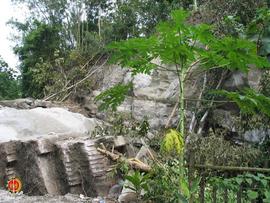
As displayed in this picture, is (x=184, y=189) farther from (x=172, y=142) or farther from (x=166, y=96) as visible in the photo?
(x=166, y=96)

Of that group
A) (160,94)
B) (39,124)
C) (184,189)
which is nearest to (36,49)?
(160,94)

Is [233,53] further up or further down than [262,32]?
further down

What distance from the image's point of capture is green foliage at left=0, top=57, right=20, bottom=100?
627 inches

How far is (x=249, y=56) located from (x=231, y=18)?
5.29 meters

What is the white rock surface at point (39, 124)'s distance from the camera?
23.2 feet

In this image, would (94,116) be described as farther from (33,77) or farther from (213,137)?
(213,137)

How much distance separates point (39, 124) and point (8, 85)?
30.8ft

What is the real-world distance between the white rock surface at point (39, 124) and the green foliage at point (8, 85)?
318 inches

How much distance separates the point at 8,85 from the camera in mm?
16250

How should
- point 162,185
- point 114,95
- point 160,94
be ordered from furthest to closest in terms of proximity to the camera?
point 160,94, point 162,185, point 114,95

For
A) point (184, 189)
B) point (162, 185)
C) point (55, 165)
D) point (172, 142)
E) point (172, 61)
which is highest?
point (172, 61)

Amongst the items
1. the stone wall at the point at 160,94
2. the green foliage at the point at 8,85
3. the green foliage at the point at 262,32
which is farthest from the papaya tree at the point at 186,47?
the green foliage at the point at 8,85

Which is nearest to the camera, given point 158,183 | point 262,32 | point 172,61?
point 172,61

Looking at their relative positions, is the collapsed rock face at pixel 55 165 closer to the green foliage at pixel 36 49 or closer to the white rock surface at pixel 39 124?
the white rock surface at pixel 39 124
